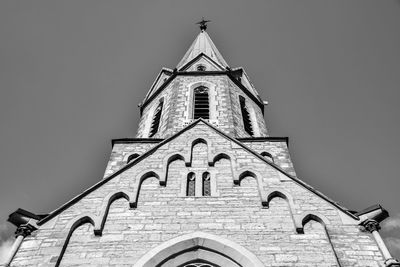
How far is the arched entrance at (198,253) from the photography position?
6.47m

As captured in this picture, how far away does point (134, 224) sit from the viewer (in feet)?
23.5

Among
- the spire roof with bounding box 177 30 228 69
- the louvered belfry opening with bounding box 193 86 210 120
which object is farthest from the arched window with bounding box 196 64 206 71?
the louvered belfry opening with bounding box 193 86 210 120

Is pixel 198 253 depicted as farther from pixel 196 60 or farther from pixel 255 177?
pixel 196 60

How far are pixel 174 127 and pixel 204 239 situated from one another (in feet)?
22.6

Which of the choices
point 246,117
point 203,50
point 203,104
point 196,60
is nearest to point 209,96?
point 203,104

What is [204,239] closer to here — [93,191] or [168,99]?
[93,191]

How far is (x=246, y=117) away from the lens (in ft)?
52.9

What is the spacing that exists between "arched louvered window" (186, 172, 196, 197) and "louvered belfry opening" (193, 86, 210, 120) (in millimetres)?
5822

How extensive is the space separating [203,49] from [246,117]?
28.2ft

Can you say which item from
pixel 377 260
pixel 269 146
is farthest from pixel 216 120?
pixel 377 260

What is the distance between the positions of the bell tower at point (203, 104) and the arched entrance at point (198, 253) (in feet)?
20.9

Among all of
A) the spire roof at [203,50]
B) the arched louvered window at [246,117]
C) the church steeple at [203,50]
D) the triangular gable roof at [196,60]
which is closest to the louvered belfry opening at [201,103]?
the arched louvered window at [246,117]

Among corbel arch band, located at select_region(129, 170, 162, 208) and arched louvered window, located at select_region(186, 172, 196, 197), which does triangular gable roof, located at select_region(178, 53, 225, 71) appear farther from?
corbel arch band, located at select_region(129, 170, 162, 208)

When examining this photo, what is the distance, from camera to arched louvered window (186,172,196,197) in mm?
8050
